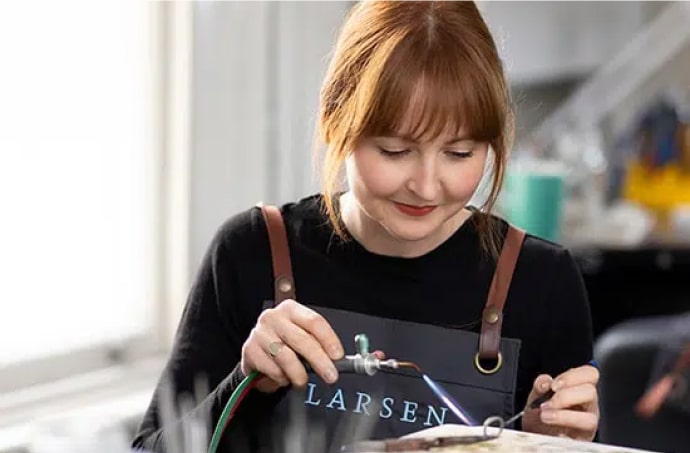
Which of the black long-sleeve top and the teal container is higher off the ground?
the black long-sleeve top

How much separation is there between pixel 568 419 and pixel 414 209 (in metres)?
0.23

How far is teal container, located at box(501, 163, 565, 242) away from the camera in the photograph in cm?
246

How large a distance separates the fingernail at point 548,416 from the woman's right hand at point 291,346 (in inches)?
7.6

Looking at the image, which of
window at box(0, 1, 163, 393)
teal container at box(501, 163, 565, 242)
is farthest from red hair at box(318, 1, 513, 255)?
teal container at box(501, 163, 565, 242)

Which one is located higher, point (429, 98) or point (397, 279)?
point (429, 98)

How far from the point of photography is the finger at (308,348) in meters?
0.96

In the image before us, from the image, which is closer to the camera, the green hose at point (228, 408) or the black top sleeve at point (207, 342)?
the green hose at point (228, 408)

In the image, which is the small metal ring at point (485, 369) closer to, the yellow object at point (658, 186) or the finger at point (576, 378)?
the finger at point (576, 378)

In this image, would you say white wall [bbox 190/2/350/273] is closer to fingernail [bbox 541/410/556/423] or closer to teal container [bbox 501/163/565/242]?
teal container [bbox 501/163/565/242]

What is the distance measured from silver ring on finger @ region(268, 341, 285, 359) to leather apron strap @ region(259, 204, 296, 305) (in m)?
0.21

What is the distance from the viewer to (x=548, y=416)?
104 centimetres

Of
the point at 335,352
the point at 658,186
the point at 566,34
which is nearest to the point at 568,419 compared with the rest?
the point at 335,352

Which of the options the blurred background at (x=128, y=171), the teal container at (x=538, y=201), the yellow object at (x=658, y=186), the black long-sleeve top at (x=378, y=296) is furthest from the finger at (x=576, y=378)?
the yellow object at (x=658, y=186)

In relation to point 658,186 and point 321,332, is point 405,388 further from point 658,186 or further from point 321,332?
point 658,186
